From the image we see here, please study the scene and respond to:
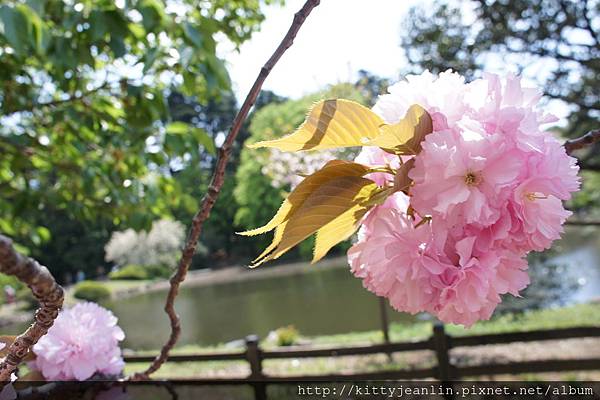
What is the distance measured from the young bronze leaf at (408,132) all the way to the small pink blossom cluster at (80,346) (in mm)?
456

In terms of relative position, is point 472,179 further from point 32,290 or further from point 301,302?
point 301,302

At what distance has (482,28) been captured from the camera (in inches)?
169

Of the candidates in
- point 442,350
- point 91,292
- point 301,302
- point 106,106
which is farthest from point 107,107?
point 91,292

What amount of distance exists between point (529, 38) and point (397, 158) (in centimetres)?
431

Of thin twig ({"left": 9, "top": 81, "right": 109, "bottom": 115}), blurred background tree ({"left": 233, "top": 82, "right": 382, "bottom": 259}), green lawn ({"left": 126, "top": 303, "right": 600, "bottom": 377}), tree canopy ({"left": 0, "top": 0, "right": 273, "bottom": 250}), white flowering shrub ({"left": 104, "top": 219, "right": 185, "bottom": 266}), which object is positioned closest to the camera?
tree canopy ({"left": 0, "top": 0, "right": 273, "bottom": 250})

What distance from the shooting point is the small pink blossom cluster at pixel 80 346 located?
0.62 metres

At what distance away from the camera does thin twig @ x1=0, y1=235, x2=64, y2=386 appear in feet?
0.69

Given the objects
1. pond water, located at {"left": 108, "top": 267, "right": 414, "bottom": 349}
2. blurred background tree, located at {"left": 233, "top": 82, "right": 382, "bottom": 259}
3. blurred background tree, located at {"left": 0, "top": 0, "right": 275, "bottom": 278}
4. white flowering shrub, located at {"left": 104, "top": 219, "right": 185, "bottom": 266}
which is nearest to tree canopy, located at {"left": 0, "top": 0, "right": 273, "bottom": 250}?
blurred background tree, located at {"left": 0, "top": 0, "right": 275, "bottom": 278}

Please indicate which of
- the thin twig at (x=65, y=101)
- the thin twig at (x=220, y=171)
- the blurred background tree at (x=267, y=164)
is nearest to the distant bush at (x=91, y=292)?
the blurred background tree at (x=267, y=164)

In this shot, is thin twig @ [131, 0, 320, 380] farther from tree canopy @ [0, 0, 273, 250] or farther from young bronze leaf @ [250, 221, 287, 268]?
tree canopy @ [0, 0, 273, 250]

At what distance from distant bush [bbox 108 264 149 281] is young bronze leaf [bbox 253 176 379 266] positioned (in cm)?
1574

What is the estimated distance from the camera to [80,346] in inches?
25.3

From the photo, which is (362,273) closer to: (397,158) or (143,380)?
(397,158)

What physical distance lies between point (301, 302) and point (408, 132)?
12.2 metres
